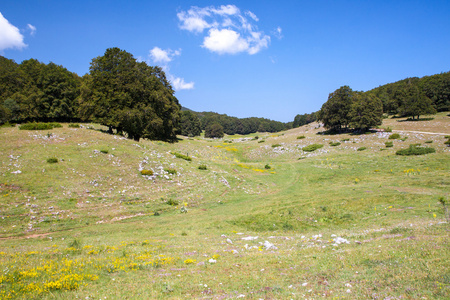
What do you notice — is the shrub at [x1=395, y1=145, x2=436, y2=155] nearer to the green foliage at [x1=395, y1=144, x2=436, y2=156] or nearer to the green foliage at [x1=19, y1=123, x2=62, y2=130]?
the green foliage at [x1=395, y1=144, x2=436, y2=156]

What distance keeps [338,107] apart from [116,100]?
67255 mm

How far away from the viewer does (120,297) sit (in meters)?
7.71

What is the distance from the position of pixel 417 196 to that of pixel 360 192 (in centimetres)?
514

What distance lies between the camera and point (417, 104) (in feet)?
268

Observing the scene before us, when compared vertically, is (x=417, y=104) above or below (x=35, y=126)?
below

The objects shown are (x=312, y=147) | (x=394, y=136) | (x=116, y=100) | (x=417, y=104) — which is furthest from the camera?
(x=417, y=104)

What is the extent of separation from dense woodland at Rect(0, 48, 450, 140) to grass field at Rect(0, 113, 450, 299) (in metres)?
10.3

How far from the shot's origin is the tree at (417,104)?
264ft

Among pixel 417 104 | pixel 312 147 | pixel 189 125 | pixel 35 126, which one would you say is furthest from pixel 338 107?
pixel 189 125

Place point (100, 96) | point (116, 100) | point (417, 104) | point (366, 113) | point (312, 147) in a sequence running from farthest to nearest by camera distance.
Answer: point (417, 104) → point (366, 113) → point (312, 147) → point (116, 100) → point (100, 96)

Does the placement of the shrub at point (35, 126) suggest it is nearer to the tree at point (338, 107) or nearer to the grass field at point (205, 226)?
the grass field at point (205, 226)

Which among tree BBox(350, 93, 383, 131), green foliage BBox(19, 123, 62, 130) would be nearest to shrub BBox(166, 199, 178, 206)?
green foliage BBox(19, 123, 62, 130)

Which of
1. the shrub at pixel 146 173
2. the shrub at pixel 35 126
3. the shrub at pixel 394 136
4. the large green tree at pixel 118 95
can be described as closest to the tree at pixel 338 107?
the shrub at pixel 394 136

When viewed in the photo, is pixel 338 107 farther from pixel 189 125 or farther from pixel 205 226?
pixel 189 125
